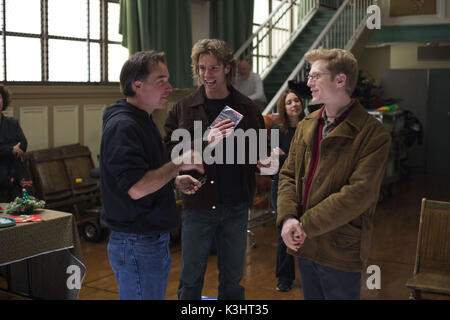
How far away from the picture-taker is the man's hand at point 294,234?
7.13 ft

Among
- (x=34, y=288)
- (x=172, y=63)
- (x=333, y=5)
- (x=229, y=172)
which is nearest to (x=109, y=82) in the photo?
(x=172, y=63)

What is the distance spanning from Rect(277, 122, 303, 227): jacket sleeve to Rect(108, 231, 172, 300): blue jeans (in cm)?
47

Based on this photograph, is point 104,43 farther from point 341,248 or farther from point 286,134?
point 341,248

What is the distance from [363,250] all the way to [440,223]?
1855 mm

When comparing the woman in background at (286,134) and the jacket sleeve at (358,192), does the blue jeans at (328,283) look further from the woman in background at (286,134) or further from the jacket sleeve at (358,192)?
the woman in background at (286,134)

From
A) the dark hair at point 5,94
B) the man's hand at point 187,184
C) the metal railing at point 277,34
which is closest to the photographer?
the man's hand at point 187,184

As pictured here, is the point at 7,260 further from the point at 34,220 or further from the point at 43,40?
the point at 43,40

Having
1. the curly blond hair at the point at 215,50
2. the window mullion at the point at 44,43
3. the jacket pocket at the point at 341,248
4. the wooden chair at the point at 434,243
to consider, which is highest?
the window mullion at the point at 44,43

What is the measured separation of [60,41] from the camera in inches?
255

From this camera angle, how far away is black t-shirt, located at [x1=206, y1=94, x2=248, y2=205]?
2951 mm

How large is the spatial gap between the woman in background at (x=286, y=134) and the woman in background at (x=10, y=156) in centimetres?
219

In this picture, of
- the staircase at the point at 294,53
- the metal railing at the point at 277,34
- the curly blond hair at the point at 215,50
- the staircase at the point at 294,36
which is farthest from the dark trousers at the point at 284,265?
the staircase at the point at 294,53

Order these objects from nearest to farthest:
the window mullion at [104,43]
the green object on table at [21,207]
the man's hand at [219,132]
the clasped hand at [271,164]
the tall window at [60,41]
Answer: the man's hand at [219,132]
the clasped hand at [271,164]
the green object on table at [21,207]
the tall window at [60,41]
the window mullion at [104,43]

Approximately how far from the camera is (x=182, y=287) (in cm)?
303
